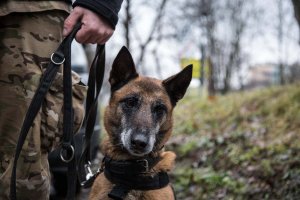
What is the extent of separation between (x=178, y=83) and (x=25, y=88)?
170cm

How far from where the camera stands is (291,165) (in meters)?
5.46

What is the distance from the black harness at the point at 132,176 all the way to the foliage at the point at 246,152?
199 centimetres

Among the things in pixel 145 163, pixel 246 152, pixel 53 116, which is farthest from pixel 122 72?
pixel 246 152

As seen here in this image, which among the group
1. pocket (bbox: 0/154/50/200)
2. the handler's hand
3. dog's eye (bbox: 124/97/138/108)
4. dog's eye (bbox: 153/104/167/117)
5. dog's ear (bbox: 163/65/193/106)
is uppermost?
the handler's hand

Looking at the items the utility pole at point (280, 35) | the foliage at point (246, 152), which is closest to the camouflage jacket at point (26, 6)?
the foliage at point (246, 152)

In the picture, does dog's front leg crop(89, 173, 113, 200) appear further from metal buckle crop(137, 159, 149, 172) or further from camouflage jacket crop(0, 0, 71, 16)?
camouflage jacket crop(0, 0, 71, 16)

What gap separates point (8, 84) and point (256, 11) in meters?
18.9

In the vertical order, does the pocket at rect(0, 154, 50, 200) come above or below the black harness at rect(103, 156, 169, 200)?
above

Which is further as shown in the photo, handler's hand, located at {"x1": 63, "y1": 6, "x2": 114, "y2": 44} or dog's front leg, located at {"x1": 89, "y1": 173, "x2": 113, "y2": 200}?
dog's front leg, located at {"x1": 89, "y1": 173, "x2": 113, "y2": 200}

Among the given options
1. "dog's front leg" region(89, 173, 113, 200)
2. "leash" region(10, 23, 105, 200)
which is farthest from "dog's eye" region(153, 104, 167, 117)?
"leash" region(10, 23, 105, 200)

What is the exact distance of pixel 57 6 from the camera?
2840 mm

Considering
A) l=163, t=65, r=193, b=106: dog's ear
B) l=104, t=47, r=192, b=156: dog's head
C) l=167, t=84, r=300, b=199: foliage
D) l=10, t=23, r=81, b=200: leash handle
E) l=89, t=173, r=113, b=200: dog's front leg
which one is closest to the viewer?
l=10, t=23, r=81, b=200: leash handle

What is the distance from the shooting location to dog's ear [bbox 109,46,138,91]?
390 cm

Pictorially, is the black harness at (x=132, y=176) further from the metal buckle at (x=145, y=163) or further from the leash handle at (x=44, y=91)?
the leash handle at (x=44, y=91)
